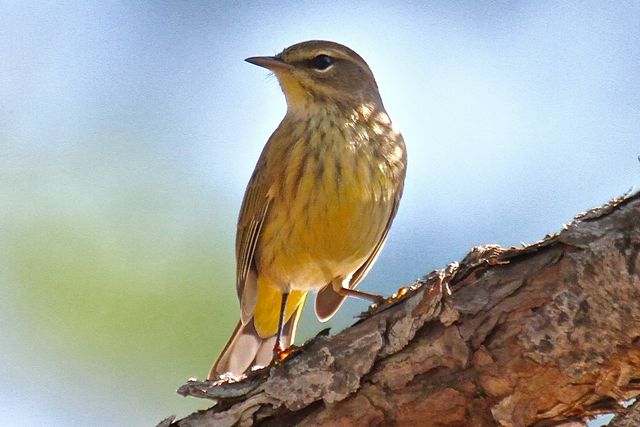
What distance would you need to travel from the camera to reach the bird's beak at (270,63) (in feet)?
15.6

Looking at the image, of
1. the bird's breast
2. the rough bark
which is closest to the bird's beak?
the bird's breast

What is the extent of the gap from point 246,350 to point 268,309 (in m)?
0.29

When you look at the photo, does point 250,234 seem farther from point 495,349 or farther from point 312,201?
point 495,349

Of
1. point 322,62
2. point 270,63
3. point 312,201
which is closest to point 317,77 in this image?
point 322,62

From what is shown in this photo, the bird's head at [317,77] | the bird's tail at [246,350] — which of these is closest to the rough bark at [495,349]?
the bird's tail at [246,350]

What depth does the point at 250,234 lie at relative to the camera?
184 inches

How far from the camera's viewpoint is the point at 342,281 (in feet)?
15.7

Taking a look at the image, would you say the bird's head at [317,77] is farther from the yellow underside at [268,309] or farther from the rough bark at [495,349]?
the rough bark at [495,349]

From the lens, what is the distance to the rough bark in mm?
2730

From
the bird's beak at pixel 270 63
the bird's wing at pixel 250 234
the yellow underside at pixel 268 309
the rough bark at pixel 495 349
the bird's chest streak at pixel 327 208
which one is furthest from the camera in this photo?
the yellow underside at pixel 268 309

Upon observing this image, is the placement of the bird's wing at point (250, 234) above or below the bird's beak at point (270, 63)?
below

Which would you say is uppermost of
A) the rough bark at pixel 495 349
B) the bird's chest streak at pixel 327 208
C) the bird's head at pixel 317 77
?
the bird's head at pixel 317 77

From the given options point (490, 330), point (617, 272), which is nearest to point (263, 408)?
point (490, 330)

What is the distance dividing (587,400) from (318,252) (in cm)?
182
